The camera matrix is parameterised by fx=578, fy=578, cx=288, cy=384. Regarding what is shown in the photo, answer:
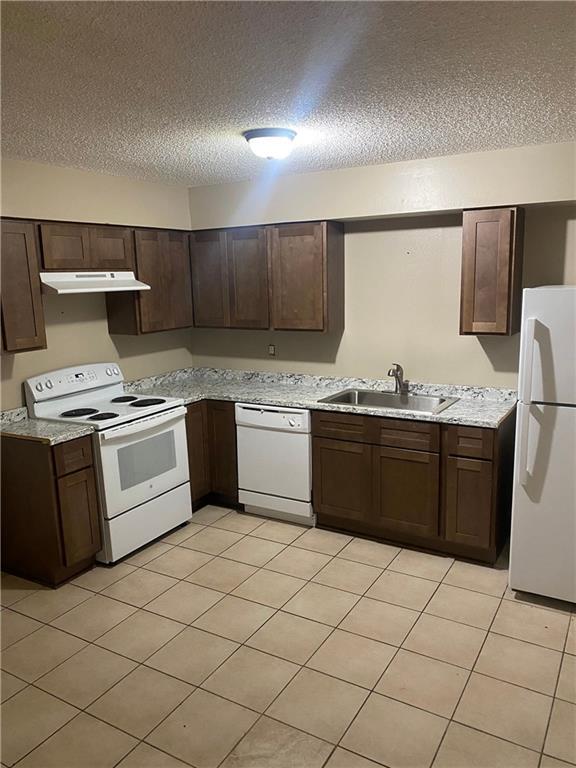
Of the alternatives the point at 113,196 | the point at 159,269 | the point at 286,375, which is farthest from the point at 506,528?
the point at 113,196

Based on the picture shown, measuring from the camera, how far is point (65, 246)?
11.5ft

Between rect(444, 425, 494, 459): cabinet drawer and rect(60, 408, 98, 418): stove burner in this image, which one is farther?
rect(60, 408, 98, 418): stove burner

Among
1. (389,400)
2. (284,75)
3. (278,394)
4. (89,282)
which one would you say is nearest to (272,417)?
Answer: (278,394)


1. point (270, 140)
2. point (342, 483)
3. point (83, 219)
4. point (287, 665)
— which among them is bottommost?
point (287, 665)

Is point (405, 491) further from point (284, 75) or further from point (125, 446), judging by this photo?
point (284, 75)

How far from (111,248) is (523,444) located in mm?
2795

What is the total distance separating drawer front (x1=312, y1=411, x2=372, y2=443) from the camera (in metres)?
3.64

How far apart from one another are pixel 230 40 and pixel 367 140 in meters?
1.45

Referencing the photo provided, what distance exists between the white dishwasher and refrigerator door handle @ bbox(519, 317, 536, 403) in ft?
4.69

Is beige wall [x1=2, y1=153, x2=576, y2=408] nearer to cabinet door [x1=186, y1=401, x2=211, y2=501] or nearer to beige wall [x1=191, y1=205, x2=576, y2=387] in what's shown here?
beige wall [x1=191, y1=205, x2=576, y2=387]


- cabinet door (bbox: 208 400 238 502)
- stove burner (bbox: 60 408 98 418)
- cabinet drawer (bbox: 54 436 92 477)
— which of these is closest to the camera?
cabinet drawer (bbox: 54 436 92 477)

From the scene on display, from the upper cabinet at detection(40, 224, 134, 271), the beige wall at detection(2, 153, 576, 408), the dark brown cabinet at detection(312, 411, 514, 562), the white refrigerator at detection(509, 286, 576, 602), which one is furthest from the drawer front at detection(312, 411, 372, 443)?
the upper cabinet at detection(40, 224, 134, 271)

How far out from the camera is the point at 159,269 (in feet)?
13.8

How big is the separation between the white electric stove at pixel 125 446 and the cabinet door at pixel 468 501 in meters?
1.77
